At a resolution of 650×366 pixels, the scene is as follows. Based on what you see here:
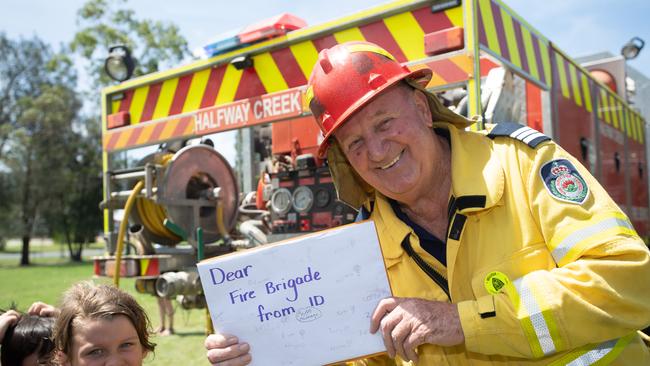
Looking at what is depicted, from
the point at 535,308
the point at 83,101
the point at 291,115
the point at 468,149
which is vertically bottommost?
the point at 535,308

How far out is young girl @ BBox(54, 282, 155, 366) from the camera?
1.92 meters

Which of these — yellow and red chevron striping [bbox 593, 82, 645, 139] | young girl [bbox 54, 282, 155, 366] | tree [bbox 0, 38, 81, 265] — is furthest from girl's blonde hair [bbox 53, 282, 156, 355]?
tree [bbox 0, 38, 81, 265]

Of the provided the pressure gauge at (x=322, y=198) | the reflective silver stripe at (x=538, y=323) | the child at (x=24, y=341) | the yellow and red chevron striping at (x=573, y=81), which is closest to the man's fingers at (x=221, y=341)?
the reflective silver stripe at (x=538, y=323)

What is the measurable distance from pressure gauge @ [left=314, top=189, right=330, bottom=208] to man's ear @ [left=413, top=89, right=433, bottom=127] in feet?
5.17

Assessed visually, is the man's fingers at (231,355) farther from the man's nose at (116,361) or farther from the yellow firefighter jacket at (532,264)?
the yellow firefighter jacket at (532,264)

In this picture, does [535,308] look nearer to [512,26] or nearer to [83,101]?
[512,26]

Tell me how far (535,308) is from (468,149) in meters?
0.56

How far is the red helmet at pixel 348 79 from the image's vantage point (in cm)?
173

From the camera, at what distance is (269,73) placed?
348 cm

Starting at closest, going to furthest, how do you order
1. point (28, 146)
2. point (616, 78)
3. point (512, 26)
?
point (512, 26)
point (616, 78)
point (28, 146)

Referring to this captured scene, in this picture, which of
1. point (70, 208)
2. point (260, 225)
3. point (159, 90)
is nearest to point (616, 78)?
point (260, 225)

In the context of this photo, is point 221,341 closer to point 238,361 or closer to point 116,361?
point 238,361

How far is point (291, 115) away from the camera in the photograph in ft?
10.9

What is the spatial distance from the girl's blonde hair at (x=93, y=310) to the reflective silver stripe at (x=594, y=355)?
146cm
